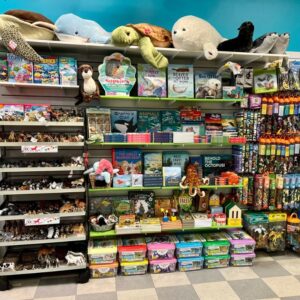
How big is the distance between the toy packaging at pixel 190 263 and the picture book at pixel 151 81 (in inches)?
61.4

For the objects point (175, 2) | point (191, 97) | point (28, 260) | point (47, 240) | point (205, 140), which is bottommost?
point (28, 260)

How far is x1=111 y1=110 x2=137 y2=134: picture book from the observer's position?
2.59m

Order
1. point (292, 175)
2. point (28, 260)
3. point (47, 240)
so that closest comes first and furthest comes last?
1. point (47, 240)
2. point (28, 260)
3. point (292, 175)

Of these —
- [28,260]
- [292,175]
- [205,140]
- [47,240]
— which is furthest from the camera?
[292,175]

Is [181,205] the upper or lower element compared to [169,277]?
upper

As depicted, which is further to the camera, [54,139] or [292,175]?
[292,175]

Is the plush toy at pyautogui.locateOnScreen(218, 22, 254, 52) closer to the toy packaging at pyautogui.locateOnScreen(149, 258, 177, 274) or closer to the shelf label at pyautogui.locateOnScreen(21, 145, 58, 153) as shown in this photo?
the shelf label at pyautogui.locateOnScreen(21, 145, 58, 153)

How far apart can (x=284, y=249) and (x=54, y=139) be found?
256cm

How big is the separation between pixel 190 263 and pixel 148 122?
1398 mm

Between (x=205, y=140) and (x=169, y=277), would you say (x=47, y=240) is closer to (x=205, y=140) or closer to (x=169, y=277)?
(x=169, y=277)

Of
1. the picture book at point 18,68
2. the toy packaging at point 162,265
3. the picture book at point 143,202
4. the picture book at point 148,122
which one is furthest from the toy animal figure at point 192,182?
the picture book at point 18,68

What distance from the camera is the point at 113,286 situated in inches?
89.0

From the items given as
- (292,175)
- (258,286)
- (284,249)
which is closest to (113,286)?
(258,286)

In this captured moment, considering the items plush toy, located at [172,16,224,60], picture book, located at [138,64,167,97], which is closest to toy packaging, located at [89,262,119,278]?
picture book, located at [138,64,167,97]
